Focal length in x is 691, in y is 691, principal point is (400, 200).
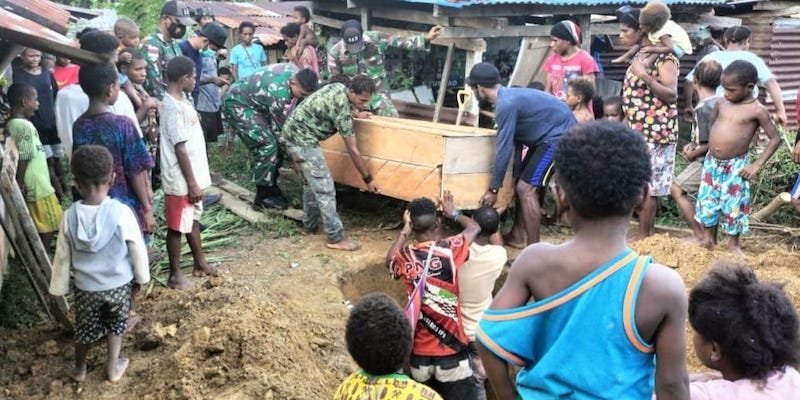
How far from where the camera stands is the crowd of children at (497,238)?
1835mm

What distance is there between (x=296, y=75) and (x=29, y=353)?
3.30m

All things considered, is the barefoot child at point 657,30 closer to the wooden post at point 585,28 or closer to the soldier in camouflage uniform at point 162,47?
the wooden post at point 585,28

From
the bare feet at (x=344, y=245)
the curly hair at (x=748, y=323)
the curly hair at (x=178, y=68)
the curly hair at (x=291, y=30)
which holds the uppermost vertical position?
the curly hair at (x=178, y=68)

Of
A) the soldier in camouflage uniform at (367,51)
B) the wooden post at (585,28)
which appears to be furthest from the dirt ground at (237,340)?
the wooden post at (585,28)

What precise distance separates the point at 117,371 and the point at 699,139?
197 inches

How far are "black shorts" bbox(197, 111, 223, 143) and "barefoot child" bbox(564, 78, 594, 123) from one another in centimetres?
438

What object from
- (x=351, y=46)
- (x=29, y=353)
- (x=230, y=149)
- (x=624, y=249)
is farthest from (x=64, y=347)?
(x=230, y=149)

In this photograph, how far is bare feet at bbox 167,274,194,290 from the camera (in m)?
4.99

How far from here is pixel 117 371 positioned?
12.6 ft

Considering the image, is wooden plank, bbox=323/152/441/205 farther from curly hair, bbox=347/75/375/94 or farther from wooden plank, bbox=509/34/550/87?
wooden plank, bbox=509/34/550/87

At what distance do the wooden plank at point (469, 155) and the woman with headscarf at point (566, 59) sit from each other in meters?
1.53

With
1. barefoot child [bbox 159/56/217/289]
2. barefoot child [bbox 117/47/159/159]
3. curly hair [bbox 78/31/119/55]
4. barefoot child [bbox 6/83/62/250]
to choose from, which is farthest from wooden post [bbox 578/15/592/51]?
barefoot child [bbox 6/83/62/250]

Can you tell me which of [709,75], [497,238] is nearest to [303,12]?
[709,75]

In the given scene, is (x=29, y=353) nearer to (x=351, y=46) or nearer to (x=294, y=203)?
(x=294, y=203)
